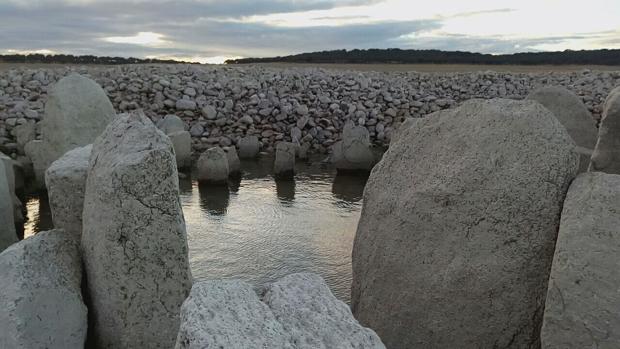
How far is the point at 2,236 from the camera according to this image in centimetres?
813

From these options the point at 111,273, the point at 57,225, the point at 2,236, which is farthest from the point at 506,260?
the point at 2,236

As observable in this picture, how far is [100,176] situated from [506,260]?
11.0 ft

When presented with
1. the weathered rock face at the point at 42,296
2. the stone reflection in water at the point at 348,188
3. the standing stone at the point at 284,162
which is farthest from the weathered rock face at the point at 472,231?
the standing stone at the point at 284,162

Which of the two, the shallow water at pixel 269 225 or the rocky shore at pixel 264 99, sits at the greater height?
the rocky shore at pixel 264 99

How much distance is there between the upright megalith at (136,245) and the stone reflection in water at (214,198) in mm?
7339

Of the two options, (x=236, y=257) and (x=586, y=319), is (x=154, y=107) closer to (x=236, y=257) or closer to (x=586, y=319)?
(x=236, y=257)

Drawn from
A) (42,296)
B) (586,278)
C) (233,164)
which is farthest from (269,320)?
(233,164)

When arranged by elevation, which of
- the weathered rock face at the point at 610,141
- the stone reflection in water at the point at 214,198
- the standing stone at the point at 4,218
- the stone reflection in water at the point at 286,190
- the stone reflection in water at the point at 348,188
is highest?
the weathered rock face at the point at 610,141

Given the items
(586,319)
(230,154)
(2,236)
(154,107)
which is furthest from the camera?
(154,107)

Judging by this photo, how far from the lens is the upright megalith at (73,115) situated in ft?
41.2

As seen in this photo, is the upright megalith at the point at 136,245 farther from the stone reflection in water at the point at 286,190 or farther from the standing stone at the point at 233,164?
the standing stone at the point at 233,164

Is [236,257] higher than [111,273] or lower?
lower

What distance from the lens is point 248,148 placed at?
19156mm

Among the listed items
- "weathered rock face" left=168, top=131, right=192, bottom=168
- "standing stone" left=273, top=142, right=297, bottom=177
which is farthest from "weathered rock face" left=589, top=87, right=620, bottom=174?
"weathered rock face" left=168, top=131, right=192, bottom=168
